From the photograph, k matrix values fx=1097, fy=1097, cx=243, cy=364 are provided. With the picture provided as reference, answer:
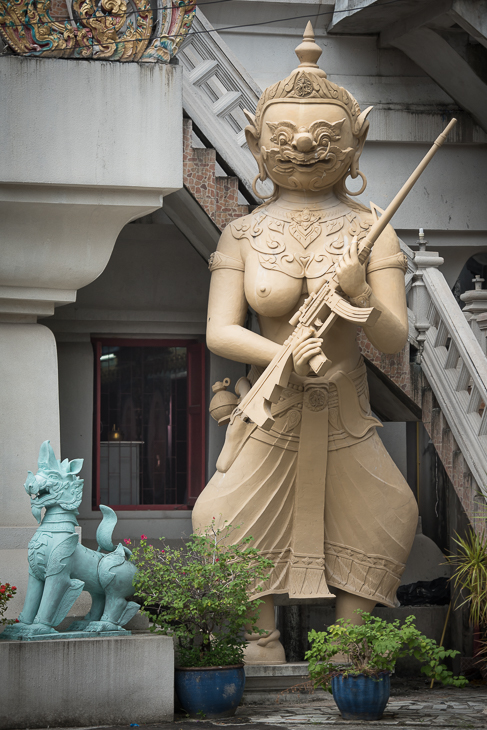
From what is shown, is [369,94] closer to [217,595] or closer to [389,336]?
[389,336]

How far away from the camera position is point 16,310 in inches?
293

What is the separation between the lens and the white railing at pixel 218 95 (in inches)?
320

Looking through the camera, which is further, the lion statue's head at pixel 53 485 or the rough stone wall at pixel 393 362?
the rough stone wall at pixel 393 362

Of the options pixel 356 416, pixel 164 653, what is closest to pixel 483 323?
pixel 356 416

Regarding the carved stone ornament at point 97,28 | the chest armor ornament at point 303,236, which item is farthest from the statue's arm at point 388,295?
the carved stone ornament at point 97,28

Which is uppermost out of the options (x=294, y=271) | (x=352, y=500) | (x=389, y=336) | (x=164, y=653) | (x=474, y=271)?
(x=474, y=271)

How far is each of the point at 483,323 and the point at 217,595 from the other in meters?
3.96

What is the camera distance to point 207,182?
311 inches

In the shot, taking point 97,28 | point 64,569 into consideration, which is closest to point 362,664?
point 64,569

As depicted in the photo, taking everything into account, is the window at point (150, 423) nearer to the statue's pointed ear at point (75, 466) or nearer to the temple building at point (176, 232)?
the temple building at point (176, 232)

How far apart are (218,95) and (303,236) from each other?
71.9 inches

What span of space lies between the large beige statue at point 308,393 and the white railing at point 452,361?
80 cm

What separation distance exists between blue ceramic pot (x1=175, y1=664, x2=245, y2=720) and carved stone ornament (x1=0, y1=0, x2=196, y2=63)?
13.1ft

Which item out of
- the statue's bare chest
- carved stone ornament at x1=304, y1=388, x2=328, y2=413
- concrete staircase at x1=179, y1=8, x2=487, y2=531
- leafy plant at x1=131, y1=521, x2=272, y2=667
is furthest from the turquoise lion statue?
concrete staircase at x1=179, y1=8, x2=487, y2=531
